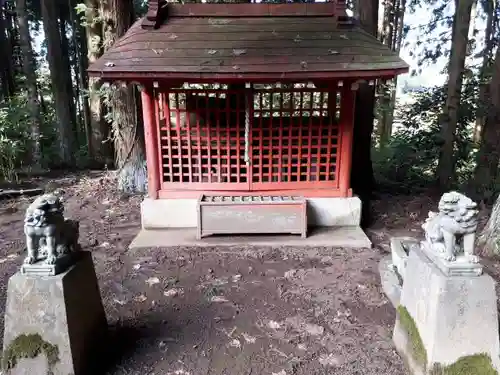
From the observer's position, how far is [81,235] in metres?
6.47

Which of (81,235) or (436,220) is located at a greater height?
(436,220)

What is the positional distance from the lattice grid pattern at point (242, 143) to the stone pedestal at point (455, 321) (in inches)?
140

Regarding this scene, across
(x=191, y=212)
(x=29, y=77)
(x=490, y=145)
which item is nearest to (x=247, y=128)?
(x=191, y=212)

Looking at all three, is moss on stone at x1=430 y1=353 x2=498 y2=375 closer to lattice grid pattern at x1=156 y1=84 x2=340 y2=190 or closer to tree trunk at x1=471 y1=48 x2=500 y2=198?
lattice grid pattern at x1=156 y1=84 x2=340 y2=190

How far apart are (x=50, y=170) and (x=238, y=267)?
7.67 meters

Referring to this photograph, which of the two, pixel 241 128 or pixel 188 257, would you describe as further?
pixel 241 128

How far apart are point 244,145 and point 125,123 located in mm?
3058

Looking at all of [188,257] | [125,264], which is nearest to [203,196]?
[188,257]

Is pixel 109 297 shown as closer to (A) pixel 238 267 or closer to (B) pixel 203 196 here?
(A) pixel 238 267

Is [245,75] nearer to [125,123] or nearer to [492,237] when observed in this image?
[125,123]

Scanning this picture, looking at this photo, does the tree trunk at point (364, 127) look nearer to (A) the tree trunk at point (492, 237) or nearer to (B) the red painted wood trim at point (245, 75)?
(A) the tree trunk at point (492, 237)

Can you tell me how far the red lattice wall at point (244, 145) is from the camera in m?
6.36

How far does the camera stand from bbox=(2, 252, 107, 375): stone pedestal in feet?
10.1

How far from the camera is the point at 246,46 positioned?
5.95m
